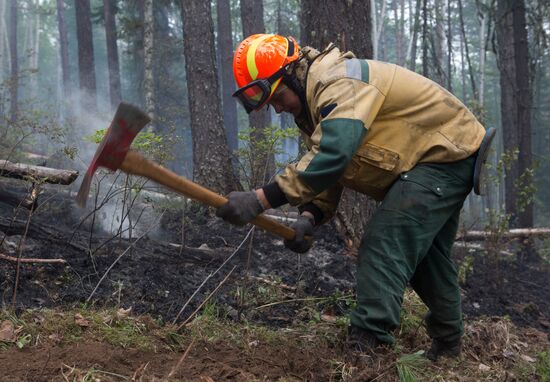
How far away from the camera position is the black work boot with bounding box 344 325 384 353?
342 centimetres

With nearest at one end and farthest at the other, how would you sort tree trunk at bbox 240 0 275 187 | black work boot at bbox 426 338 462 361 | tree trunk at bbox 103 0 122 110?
black work boot at bbox 426 338 462 361 → tree trunk at bbox 240 0 275 187 → tree trunk at bbox 103 0 122 110

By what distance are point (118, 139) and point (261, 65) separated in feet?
3.30

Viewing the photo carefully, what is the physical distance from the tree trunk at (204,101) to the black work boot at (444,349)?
4.69 metres

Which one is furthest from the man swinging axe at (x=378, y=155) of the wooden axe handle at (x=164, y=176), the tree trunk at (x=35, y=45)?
the tree trunk at (x=35, y=45)

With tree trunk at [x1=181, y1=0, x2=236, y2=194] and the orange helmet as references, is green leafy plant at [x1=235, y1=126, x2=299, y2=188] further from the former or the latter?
the orange helmet

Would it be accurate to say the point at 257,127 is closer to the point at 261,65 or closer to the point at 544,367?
the point at 261,65

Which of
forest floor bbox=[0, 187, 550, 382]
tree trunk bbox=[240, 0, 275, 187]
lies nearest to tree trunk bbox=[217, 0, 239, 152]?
tree trunk bbox=[240, 0, 275, 187]

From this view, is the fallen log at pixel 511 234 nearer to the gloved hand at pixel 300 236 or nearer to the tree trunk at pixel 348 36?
the tree trunk at pixel 348 36

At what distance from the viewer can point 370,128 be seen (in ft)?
11.2

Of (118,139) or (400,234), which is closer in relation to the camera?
(118,139)

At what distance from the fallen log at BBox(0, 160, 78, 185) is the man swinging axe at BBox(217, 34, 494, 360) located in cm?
164

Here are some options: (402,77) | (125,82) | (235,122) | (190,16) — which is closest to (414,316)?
(402,77)

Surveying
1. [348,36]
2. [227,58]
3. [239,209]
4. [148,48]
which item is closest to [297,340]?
[239,209]

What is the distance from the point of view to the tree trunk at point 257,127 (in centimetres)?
709
